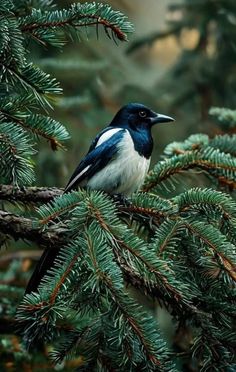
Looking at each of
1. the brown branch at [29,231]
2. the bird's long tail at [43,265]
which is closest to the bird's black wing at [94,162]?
the bird's long tail at [43,265]

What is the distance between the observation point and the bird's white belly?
13.6 ft

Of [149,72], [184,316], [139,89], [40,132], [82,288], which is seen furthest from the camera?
[149,72]

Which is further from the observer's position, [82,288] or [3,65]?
[3,65]

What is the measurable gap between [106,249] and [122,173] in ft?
5.39

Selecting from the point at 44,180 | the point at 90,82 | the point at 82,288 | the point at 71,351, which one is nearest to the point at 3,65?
the point at 82,288

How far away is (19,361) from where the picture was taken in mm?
4020

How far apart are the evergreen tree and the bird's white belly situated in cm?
67

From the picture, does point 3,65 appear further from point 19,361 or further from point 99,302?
point 19,361

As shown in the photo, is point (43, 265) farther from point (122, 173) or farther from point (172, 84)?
point (172, 84)

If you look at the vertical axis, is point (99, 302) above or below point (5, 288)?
above

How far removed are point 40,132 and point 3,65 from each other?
13.7 inches

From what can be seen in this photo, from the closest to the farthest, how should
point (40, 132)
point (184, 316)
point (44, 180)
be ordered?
point (184, 316) → point (40, 132) → point (44, 180)

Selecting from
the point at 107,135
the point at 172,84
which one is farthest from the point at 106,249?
the point at 172,84

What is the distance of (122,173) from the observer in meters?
4.22
